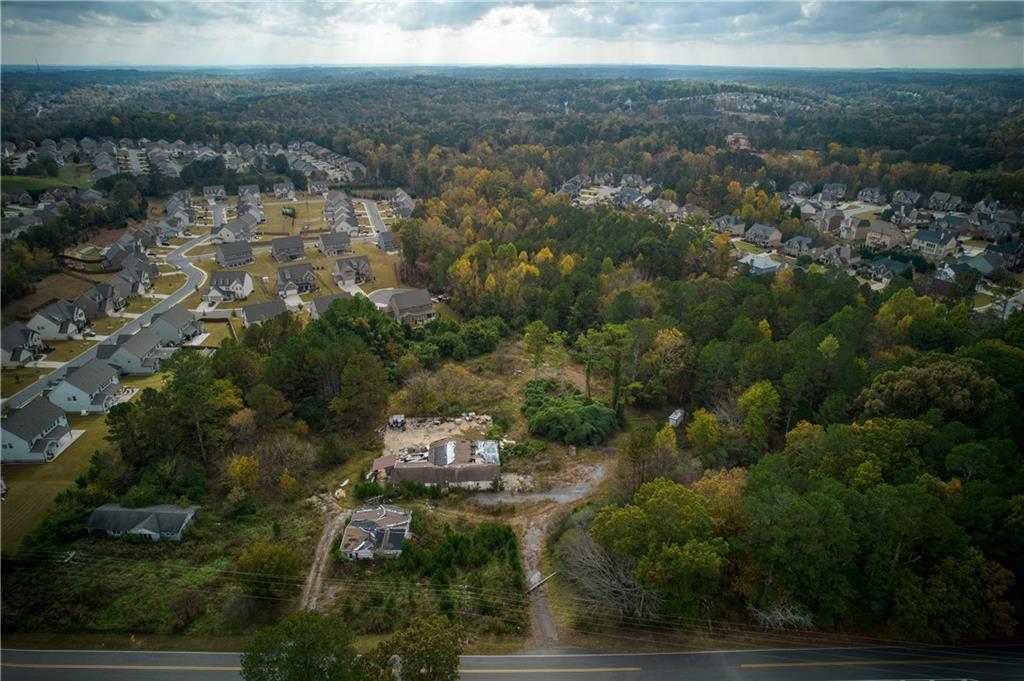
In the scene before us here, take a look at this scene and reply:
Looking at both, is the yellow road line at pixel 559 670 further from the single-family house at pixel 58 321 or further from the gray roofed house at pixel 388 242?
the gray roofed house at pixel 388 242

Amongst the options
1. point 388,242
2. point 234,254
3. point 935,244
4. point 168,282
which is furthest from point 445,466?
point 935,244

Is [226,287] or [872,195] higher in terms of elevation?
[872,195]

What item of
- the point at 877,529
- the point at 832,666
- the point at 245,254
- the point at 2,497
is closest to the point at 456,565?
the point at 832,666

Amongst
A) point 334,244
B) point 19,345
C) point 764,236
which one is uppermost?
point 764,236

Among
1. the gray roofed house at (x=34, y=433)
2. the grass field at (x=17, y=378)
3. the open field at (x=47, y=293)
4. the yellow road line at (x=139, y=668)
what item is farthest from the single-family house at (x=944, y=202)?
the open field at (x=47, y=293)

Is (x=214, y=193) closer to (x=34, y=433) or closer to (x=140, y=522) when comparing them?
(x=34, y=433)
